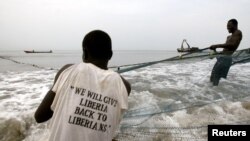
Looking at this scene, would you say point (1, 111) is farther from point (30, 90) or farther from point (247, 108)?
point (247, 108)

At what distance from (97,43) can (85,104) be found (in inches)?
15.6

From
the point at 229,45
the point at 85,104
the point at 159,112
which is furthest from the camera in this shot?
the point at 229,45

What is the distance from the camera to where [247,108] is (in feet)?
16.0

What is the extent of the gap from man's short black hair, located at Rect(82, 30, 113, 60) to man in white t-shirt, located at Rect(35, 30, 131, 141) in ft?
0.27

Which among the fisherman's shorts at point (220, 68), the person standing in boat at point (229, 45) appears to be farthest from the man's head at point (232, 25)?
the fisherman's shorts at point (220, 68)

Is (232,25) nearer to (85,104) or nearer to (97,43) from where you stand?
(97,43)

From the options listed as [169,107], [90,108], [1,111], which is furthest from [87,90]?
[1,111]

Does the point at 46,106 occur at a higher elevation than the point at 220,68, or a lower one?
higher

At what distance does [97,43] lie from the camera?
4.83 ft

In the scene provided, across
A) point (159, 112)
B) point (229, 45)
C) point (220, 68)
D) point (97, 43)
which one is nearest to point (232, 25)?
point (229, 45)

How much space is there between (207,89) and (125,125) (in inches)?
139

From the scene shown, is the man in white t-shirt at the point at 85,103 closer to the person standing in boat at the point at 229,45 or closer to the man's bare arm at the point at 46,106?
the man's bare arm at the point at 46,106

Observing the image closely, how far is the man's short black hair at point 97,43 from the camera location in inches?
58.0

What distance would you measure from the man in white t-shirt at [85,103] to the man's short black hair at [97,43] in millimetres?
82
